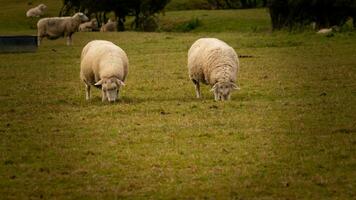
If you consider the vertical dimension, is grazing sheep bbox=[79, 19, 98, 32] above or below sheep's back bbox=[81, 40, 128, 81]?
below

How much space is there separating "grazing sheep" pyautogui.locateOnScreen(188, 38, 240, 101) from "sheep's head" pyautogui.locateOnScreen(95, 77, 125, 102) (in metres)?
2.23

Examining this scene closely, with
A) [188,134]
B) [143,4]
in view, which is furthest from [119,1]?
[188,134]

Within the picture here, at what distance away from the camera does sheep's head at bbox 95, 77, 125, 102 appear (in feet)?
60.4

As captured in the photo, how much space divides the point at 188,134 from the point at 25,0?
2916 inches

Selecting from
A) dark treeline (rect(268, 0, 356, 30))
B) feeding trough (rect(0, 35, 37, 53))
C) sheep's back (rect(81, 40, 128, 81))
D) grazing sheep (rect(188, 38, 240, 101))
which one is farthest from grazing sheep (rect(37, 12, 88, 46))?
grazing sheep (rect(188, 38, 240, 101))

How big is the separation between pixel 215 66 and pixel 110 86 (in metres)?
2.60

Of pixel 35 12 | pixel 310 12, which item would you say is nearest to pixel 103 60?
pixel 310 12

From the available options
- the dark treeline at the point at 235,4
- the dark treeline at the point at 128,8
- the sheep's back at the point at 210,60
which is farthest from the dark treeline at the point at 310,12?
the sheep's back at the point at 210,60

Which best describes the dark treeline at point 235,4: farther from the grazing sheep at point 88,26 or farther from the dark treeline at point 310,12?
the dark treeline at point 310,12

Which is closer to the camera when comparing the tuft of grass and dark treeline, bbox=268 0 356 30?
dark treeline, bbox=268 0 356 30

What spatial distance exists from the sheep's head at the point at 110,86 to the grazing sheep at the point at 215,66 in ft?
7.31

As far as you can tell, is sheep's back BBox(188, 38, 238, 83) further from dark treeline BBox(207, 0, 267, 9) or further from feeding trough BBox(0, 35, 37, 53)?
dark treeline BBox(207, 0, 267, 9)

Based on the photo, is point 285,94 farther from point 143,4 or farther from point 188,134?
point 143,4

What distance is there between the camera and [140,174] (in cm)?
1136
